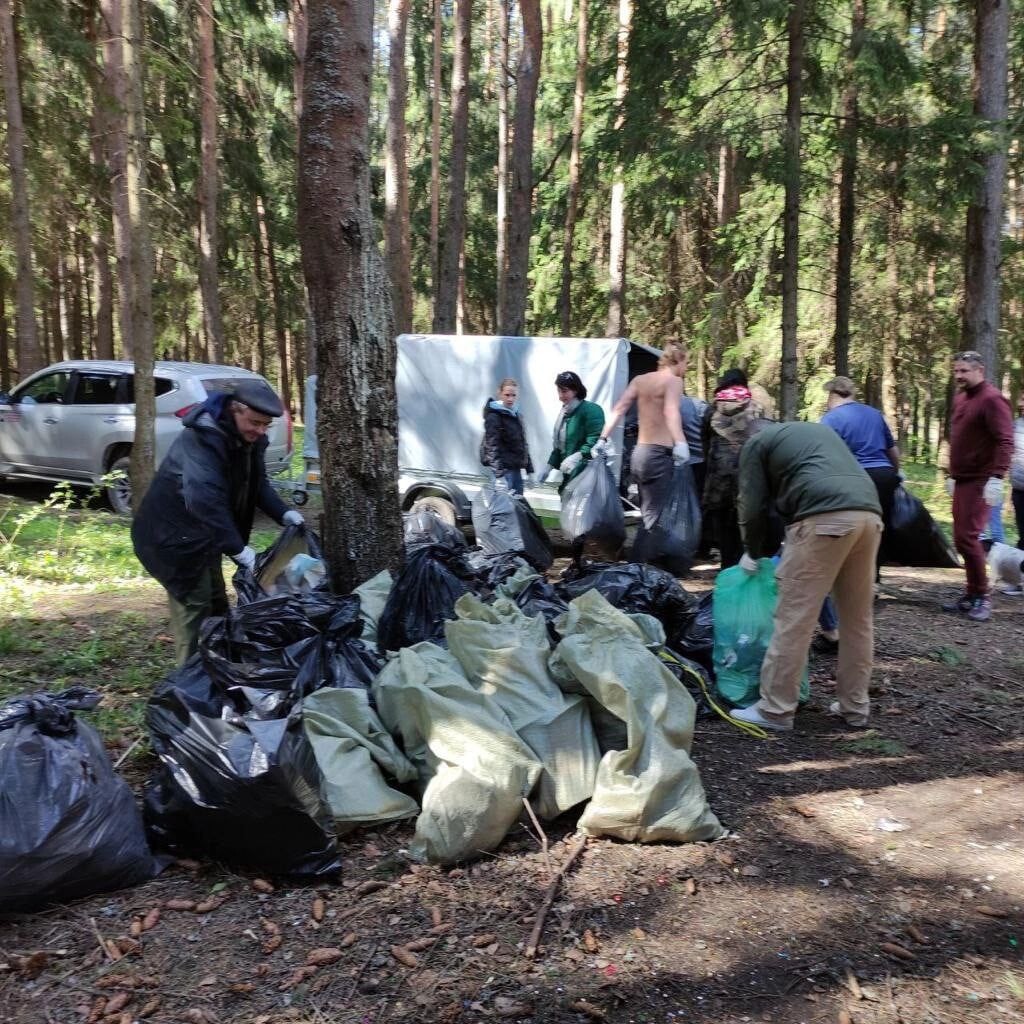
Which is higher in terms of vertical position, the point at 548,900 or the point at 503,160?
the point at 503,160

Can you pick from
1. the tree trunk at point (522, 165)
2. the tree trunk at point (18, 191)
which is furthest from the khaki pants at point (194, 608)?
the tree trunk at point (18, 191)

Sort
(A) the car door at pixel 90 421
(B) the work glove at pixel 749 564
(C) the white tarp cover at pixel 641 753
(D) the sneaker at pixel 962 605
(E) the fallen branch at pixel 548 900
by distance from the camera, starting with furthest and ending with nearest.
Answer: (A) the car door at pixel 90 421 < (D) the sneaker at pixel 962 605 < (B) the work glove at pixel 749 564 < (C) the white tarp cover at pixel 641 753 < (E) the fallen branch at pixel 548 900

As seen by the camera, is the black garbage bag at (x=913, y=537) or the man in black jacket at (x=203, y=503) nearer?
the man in black jacket at (x=203, y=503)

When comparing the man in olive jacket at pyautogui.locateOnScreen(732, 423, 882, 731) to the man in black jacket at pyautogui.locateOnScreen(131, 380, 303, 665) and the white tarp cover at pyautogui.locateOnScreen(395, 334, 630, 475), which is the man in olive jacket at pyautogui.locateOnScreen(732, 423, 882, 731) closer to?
the man in black jacket at pyautogui.locateOnScreen(131, 380, 303, 665)

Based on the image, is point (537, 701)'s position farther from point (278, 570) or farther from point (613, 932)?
point (278, 570)

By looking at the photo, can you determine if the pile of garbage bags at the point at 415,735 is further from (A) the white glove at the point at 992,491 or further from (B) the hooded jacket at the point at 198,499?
(A) the white glove at the point at 992,491

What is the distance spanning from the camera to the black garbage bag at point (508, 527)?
702cm

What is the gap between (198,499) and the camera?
3.91 m

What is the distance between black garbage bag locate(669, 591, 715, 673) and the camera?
490 cm

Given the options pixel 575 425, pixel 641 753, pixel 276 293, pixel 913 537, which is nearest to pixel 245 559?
pixel 641 753

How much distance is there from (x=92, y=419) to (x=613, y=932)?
991 cm

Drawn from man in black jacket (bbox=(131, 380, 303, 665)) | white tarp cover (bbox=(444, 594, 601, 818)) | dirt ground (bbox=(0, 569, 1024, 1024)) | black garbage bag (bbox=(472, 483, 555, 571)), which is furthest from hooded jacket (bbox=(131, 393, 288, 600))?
black garbage bag (bbox=(472, 483, 555, 571))

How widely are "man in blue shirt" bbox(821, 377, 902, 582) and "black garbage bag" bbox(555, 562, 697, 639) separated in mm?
1848

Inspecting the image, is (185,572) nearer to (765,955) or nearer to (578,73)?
(765,955)
